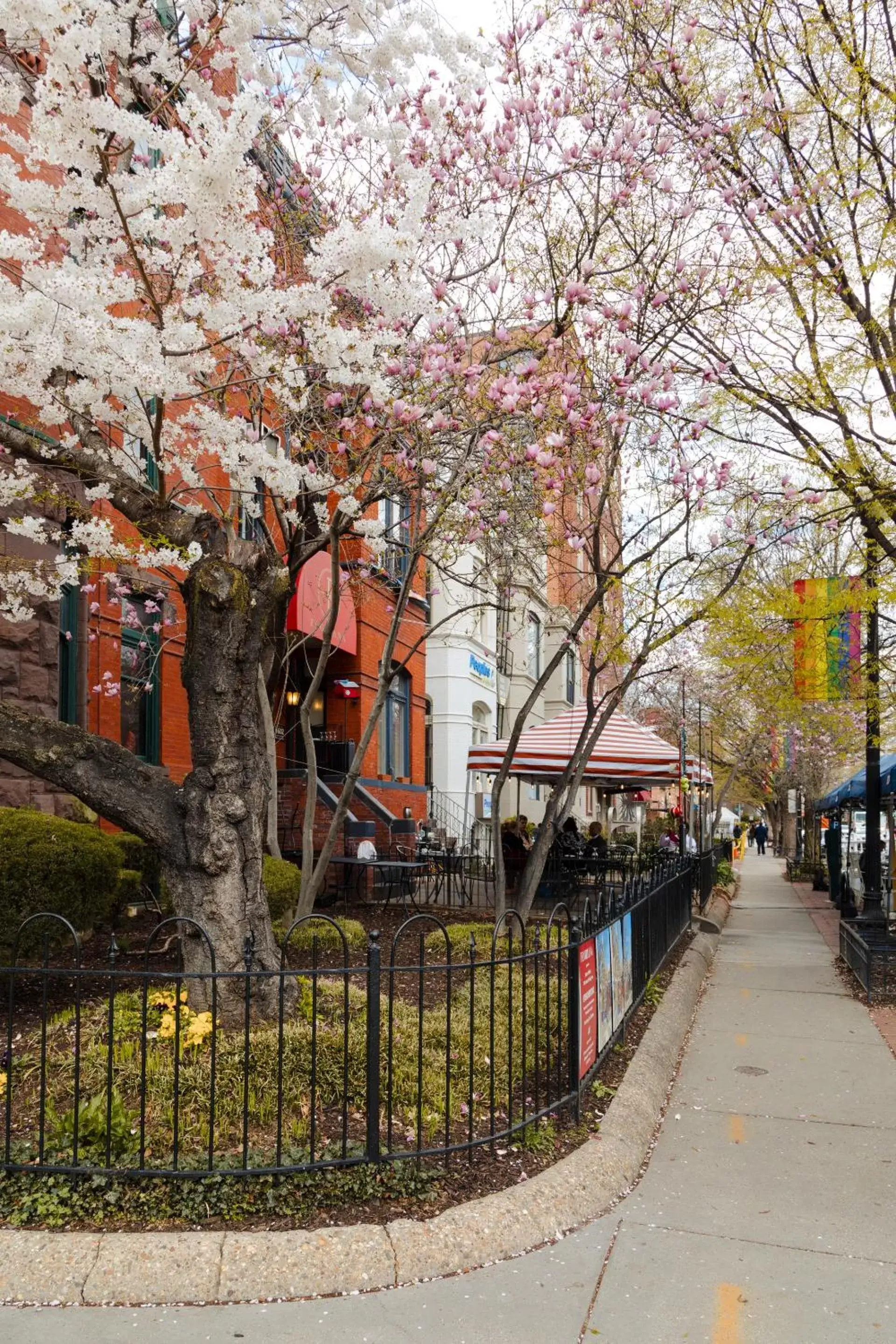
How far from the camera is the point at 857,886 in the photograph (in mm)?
23672

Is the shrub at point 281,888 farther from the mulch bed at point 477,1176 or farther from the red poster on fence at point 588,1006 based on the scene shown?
the mulch bed at point 477,1176

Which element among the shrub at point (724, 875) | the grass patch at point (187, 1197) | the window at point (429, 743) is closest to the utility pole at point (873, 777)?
the grass patch at point (187, 1197)

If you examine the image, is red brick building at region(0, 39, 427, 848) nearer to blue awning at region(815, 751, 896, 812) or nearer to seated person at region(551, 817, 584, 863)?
seated person at region(551, 817, 584, 863)

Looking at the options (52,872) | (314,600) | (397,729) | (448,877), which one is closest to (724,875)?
(397,729)

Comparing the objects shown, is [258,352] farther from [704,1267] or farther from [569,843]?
[569,843]

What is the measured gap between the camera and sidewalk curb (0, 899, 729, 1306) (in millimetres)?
4105

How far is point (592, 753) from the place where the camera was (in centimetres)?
1462

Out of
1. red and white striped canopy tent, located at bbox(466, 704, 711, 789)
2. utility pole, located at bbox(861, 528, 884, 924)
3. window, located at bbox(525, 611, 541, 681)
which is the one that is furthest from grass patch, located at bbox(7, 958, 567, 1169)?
window, located at bbox(525, 611, 541, 681)

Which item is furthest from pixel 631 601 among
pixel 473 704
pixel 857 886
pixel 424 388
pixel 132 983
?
pixel 473 704

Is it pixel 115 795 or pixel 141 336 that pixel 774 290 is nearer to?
pixel 141 336

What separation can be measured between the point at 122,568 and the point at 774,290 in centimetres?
741

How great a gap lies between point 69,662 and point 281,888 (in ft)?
12.6

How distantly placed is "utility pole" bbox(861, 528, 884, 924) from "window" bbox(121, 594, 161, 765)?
8172 millimetres

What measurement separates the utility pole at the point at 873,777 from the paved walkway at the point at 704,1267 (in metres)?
5.24
